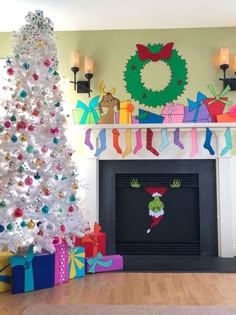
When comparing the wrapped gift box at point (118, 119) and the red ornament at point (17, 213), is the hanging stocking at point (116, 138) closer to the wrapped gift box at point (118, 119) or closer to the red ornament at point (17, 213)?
the wrapped gift box at point (118, 119)

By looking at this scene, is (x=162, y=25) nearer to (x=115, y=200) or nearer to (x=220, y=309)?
(x=115, y=200)

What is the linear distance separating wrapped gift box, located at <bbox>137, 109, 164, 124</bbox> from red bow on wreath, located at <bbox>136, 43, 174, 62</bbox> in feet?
2.04

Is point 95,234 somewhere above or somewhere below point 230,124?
below

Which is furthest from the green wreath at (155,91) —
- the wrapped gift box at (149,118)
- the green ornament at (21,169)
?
the green ornament at (21,169)

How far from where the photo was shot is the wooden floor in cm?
240

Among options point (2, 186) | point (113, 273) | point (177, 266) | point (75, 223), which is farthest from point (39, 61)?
point (177, 266)

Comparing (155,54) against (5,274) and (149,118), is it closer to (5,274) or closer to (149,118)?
(149,118)

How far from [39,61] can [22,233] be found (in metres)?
1.33

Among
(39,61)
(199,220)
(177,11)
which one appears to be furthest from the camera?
(199,220)

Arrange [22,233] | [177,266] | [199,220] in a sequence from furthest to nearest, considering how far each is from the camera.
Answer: [199,220], [177,266], [22,233]

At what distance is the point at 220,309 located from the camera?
224cm

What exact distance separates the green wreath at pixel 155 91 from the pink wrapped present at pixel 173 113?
80mm

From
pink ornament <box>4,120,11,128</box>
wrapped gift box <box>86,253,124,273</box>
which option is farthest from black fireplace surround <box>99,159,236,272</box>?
pink ornament <box>4,120,11,128</box>

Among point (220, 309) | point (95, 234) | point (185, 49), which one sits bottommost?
point (220, 309)
